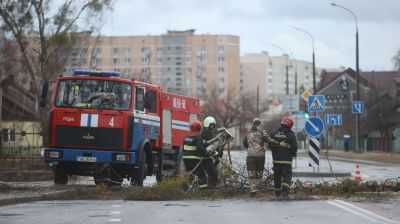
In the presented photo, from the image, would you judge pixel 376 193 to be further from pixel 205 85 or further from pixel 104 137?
pixel 205 85

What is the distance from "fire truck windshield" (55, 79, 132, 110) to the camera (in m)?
21.4

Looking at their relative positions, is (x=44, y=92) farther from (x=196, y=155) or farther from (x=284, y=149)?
(x=284, y=149)

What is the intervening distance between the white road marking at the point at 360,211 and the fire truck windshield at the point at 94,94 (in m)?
6.76

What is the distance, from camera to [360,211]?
1495 centimetres

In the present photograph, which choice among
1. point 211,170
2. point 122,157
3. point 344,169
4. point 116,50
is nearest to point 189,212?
point 211,170

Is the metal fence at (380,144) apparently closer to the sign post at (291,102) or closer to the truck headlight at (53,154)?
the sign post at (291,102)

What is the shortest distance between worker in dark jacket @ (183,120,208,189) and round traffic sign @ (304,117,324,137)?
30.6ft

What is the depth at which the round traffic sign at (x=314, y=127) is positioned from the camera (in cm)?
2850

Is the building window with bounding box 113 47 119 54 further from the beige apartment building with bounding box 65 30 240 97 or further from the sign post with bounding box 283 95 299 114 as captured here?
the sign post with bounding box 283 95 299 114

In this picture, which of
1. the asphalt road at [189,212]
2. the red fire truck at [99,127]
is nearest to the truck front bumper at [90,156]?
the red fire truck at [99,127]

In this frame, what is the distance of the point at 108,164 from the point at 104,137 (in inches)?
28.3

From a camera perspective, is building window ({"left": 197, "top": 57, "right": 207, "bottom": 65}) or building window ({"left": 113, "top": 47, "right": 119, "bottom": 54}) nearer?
building window ({"left": 113, "top": 47, "right": 119, "bottom": 54})

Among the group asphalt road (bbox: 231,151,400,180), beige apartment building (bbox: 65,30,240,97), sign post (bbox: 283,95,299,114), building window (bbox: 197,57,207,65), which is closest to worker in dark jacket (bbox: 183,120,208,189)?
asphalt road (bbox: 231,151,400,180)

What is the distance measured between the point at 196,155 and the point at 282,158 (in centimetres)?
225
